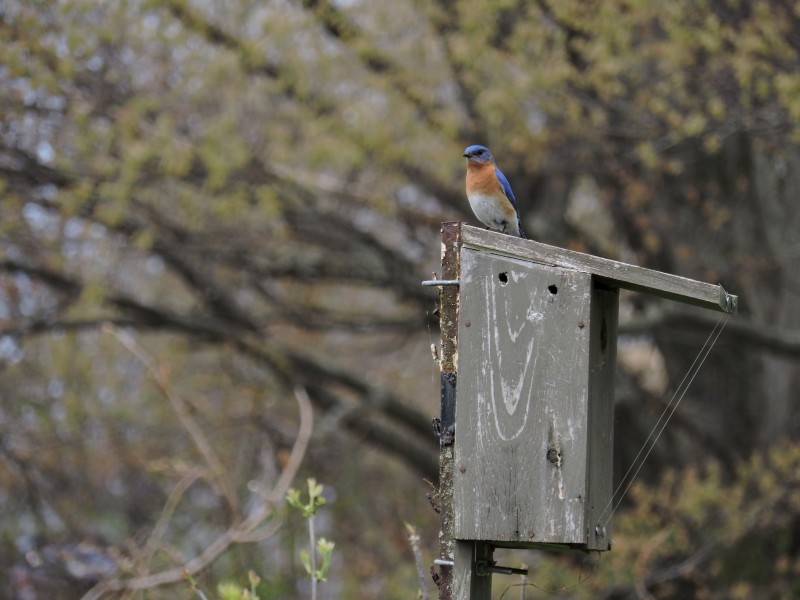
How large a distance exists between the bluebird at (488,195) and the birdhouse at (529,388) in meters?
1.46

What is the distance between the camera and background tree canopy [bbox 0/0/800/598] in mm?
7852

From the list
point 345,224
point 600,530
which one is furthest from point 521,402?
point 345,224

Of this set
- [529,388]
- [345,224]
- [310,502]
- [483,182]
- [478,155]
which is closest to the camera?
[310,502]

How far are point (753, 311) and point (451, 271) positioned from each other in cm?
685

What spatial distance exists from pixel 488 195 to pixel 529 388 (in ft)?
5.54

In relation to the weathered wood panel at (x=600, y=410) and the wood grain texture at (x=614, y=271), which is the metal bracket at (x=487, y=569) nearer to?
the weathered wood panel at (x=600, y=410)

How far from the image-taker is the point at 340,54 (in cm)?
877

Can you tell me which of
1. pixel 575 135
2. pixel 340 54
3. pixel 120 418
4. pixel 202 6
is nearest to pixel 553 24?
pixel 575 135

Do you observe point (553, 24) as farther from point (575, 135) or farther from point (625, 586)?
point (625, 586)

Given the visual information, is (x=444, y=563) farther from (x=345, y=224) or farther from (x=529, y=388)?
(x=345, y=224)

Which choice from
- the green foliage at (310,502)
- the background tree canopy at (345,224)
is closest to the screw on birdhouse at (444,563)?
the green foliage at (310,502)

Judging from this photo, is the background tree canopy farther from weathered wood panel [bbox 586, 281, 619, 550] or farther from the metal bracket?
the metal bracket

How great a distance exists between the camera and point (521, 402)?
3.46m

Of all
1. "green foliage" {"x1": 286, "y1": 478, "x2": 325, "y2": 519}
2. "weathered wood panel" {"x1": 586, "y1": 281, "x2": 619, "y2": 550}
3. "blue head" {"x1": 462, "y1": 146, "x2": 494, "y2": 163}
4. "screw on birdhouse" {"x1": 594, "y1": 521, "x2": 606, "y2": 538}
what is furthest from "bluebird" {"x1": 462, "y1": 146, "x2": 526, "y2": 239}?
"green foliage" {"x1": 286, "y1": 478, "x2": 325, "y2": 519}
